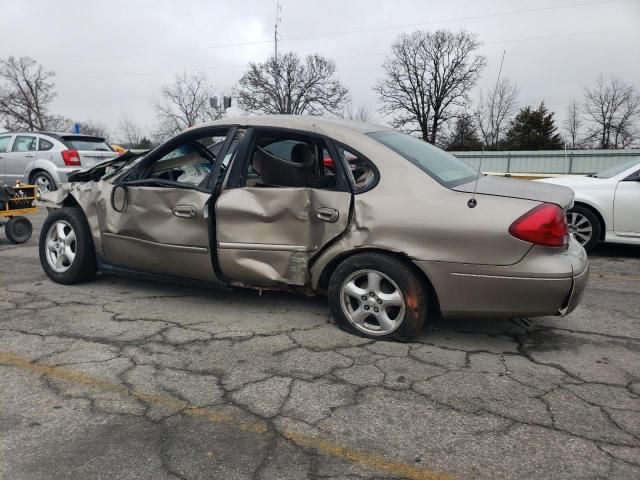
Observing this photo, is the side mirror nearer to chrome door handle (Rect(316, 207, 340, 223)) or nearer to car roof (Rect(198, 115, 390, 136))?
car roof (Rect(198, 115, 390, 136))

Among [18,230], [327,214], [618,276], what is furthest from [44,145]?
[618,276]

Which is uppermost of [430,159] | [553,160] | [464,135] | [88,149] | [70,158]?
[464,135]

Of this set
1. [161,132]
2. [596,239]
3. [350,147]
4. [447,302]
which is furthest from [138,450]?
[161,132]

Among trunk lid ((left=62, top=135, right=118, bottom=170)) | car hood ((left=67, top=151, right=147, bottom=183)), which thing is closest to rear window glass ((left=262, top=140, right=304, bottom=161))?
car hood ((left=67, top=151, right=147, bottom=183))

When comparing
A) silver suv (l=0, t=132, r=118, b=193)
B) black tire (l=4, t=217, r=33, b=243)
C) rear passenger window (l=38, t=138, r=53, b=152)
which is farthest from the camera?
rear passenger window (l=38, t=138, r=53, b=152)

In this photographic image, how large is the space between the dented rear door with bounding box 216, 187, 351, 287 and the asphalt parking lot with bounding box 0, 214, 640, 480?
418 mm

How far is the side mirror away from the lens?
432 centimetres

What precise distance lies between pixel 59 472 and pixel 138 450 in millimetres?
315

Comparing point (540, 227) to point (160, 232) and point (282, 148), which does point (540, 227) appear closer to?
point (282, 148)

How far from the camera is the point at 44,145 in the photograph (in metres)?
11.4

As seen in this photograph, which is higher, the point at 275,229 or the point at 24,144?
the point at 24,144

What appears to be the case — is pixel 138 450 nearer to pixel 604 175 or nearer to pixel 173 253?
pixel 173 253

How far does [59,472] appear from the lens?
2.15 metres

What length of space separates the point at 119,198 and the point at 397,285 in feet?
8.14
